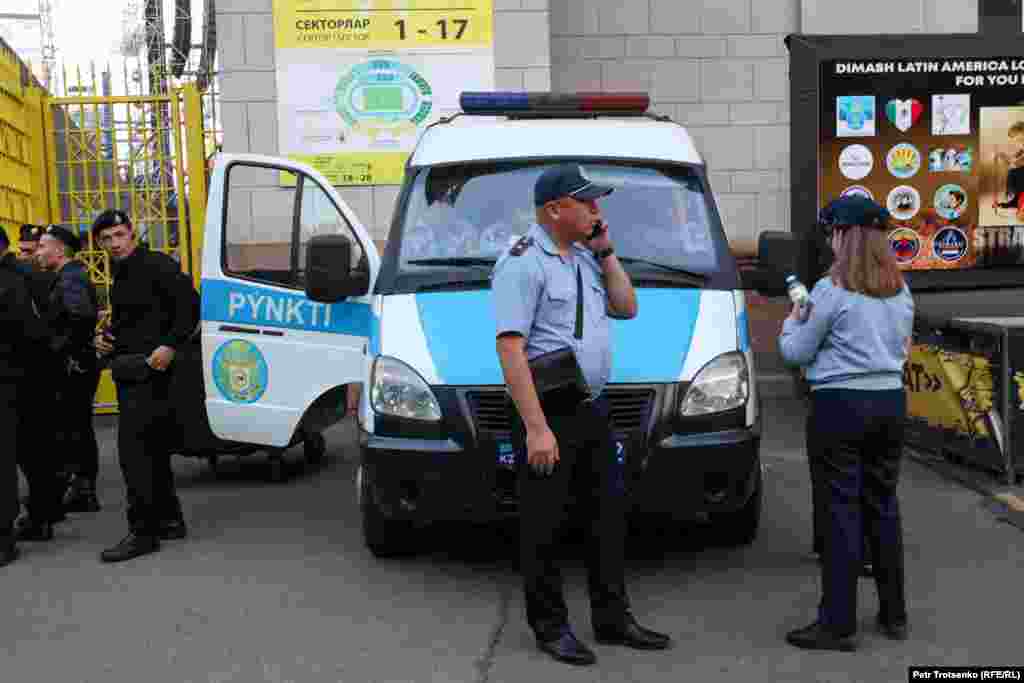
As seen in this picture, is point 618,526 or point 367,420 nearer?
point 618,526

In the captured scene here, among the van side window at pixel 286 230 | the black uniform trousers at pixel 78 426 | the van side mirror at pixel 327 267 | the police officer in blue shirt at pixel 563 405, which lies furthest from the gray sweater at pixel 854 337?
the black uniform trousers at pixel 78 426

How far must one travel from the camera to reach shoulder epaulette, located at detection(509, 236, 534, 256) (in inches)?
191

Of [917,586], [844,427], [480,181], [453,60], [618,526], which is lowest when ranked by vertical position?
[917,586]

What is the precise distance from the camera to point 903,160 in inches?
495

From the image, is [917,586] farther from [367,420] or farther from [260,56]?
[260,56]

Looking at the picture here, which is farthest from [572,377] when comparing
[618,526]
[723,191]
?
[723,191]

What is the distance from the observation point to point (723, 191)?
570 inches

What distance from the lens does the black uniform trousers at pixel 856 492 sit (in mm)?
4973

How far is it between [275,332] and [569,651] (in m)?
3.82

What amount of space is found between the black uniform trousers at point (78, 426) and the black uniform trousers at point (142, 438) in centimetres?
139

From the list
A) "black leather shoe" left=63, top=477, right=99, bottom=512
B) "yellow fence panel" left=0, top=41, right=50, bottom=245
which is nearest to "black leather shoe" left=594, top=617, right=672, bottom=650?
"black leather shoe" left=63, top=477, right=99, bottom=512

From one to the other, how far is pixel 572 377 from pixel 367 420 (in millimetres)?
1598

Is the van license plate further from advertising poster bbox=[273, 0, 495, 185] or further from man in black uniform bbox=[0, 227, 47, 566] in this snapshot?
advertising poster bbox=[273, 0, 495, 185]

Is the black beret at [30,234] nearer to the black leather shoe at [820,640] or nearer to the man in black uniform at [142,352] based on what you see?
the man in black uniform at [142,352]
